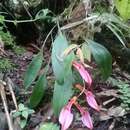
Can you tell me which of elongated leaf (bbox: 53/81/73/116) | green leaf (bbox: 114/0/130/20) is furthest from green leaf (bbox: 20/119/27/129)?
green leaf (bbox: 114/0/130/20)

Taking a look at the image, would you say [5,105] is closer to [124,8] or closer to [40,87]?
[40,87]

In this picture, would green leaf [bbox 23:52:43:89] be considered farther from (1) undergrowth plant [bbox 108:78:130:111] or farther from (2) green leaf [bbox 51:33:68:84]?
(1) undergrowth plant [bbox 108:78:130:111]

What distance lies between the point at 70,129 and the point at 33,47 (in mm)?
1123

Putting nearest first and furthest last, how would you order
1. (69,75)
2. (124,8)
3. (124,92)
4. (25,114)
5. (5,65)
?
(124,8) → (69,75) → (25,114) → (124,92) → (5,65)

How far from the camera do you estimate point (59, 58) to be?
4.77 ft

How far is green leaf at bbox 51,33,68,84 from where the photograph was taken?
1408 millimetres

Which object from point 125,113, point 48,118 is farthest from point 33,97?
point 125,113

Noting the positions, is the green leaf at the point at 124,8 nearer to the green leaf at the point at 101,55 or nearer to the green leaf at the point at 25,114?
the green leaf at the point at 101,55

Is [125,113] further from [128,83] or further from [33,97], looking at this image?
[33,97]

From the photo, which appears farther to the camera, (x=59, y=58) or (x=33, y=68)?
(x=33, y=68)

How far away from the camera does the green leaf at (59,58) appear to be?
4.62ft

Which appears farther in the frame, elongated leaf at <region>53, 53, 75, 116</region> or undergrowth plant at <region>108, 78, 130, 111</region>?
undergrowth plant at <region>108, 78, 130, 111</region>

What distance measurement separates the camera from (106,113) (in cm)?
195

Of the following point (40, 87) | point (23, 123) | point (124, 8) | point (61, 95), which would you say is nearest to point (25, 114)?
point (23, 123)
